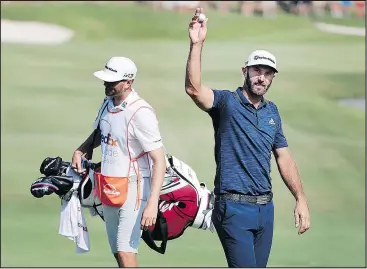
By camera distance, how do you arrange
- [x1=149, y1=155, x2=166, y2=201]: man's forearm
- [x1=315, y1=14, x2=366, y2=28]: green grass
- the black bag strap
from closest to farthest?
[x1=149, y1=155, x2=166, y2=201]: man's forearm
the black bag strap
[x1=315, y1=14, x2=366, y2=28]: green grass

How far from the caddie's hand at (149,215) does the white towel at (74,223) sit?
23.9 inches

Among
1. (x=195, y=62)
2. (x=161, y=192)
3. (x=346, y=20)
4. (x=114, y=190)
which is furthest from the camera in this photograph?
(x=346, y=20)

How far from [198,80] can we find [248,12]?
6.29m

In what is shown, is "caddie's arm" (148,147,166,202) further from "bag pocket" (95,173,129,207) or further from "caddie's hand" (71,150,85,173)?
"caddie's hand" (71,150,85,173)

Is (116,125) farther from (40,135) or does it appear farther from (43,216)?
(40,135)

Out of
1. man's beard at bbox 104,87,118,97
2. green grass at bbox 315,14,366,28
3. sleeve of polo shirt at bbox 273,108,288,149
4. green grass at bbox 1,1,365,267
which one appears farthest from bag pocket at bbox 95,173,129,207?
green grass at bbox 315,14,366,28

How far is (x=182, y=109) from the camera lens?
11.4m

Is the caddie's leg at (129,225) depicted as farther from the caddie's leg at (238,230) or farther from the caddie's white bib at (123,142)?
the caddie's leg at (238,230)

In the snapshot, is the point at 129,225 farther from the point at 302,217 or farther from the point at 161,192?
the point at 302,217

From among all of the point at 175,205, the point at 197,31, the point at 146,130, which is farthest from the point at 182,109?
the point at 197,31

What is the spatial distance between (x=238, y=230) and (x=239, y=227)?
16 millimetres

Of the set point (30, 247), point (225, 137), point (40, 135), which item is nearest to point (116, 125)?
point (225, 137)

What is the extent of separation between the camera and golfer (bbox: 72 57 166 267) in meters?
5.98

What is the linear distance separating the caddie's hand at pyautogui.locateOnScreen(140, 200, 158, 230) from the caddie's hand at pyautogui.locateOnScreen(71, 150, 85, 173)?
66 cm
